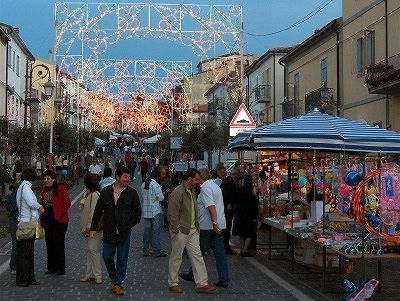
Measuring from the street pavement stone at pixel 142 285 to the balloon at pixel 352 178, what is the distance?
1.77 metres

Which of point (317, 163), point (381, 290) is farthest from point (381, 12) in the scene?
point (381, 290)

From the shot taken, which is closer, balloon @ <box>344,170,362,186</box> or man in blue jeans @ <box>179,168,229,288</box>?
balloon @ <box>344,170,362,186</box>

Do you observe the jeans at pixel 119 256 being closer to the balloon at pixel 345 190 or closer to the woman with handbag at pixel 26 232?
the woman with handbag at pixel 26 232

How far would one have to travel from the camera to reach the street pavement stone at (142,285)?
10.2 metres

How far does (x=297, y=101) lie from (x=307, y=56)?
2.39 metres

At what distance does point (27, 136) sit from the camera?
32.2m

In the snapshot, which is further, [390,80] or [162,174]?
[390,80]

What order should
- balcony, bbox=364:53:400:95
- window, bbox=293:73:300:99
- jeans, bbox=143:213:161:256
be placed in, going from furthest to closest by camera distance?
window, bbox=293:73:300:99 < balcony, bbox=364:53:400:95 < jeans, bbox=143:213:161:256

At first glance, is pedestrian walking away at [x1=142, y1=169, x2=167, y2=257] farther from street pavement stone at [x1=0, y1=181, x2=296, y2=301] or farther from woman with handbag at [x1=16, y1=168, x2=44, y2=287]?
woman with handbag at [x1=16, y1=168, x2=44, y2=287]

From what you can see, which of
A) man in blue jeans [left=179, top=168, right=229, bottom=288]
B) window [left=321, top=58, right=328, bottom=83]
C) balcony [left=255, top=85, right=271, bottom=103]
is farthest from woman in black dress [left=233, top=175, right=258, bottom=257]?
balcony [left=255, top=85, right=271, bottom=103]

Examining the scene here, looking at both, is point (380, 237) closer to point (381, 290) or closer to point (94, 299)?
point (381, 290)

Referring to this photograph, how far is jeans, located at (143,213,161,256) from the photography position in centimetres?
1469

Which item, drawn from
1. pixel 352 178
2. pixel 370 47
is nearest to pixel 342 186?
pixel 352 178

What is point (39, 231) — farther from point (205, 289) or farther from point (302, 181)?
point (302, 181)
